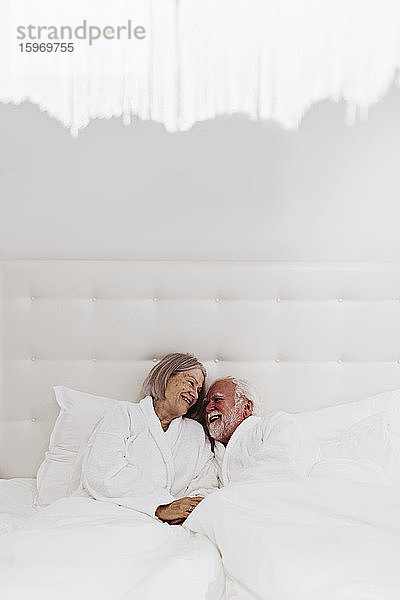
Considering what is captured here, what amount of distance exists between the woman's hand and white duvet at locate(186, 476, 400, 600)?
24cm

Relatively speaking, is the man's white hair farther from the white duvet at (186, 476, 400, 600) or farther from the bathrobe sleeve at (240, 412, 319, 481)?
the white duvet at (186, 476, 400, 600)

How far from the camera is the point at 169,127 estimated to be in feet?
8.92

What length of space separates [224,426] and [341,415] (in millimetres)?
453

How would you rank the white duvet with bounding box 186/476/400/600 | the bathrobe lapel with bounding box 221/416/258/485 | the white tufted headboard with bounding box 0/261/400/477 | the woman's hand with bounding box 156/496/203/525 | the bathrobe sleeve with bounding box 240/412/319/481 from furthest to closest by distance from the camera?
the white tufted headboard with bounding box 0/261/400/477
the bathrobe lapel with bounding box 221/416/258/485
the bathrobe sleeve with bounding box 240/412/319/481
the woman's hand with bounding box 156/496/203/525
the white duvet with bounding box 186/476/400/600

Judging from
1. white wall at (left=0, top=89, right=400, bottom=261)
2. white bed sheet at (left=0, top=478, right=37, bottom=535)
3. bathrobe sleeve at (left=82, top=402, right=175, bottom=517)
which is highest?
white wall at (left=0, top=89, right=400, bottom=261)

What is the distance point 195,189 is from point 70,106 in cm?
55

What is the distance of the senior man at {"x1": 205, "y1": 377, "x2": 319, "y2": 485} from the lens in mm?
2297

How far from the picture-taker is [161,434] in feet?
7.96

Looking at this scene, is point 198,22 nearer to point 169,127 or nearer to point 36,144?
point 169,127

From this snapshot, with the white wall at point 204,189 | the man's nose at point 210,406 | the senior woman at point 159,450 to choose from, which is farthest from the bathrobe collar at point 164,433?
the white wall at point 204,189

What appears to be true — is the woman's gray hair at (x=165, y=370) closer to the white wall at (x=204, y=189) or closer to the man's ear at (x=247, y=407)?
the man's ear at (x=247, y=407)

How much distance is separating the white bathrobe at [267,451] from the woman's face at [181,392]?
177 millimetres

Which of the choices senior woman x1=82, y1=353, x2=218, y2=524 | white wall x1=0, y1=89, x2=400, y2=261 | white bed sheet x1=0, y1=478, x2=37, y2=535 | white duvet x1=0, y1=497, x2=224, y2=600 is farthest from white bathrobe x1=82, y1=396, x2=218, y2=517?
white wall x1=0, y1=89, x2=400, y2=261

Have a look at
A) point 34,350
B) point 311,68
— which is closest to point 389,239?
point 311,68
